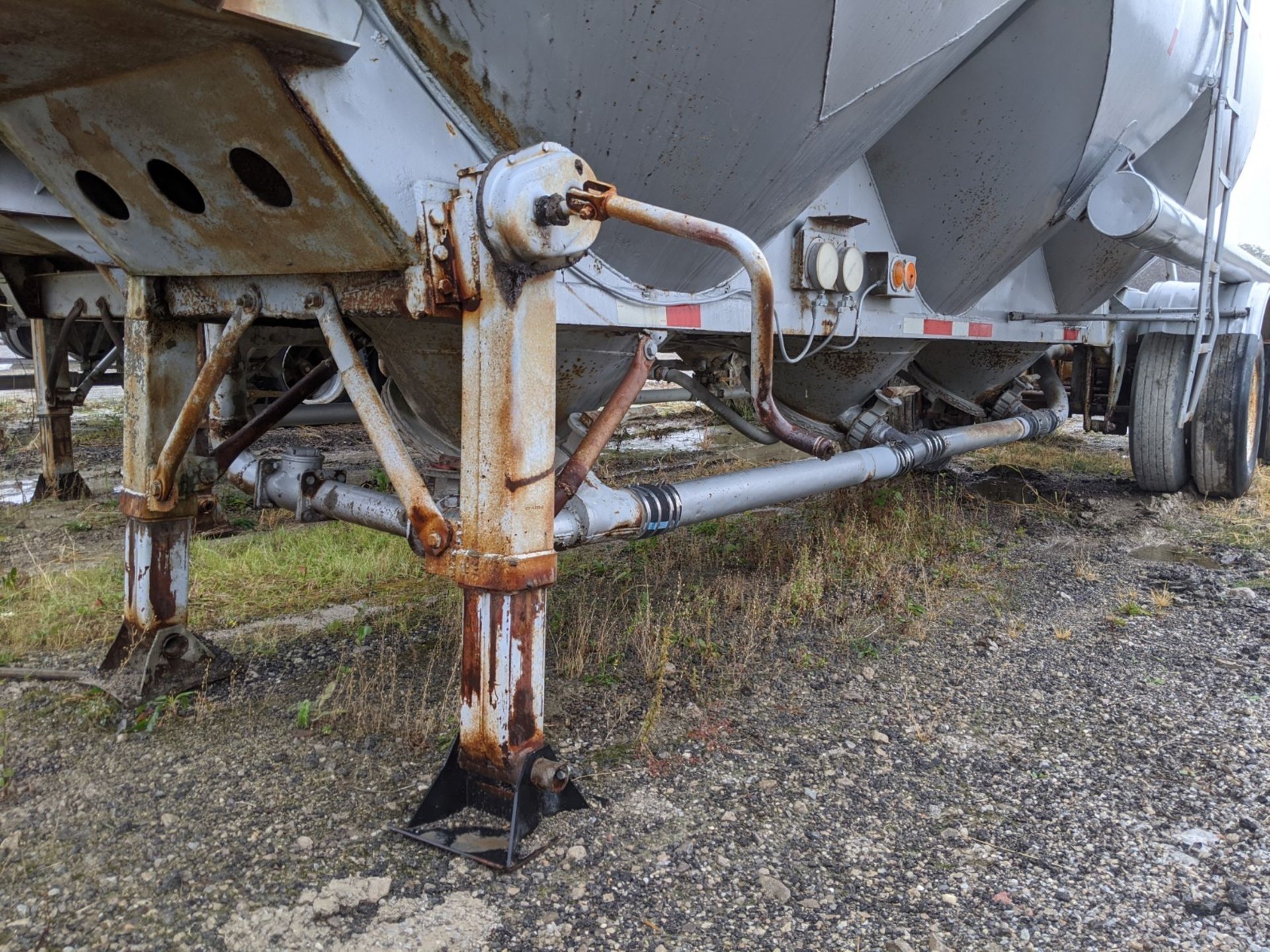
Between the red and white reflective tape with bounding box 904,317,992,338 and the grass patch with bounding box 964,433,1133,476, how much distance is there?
2789mm

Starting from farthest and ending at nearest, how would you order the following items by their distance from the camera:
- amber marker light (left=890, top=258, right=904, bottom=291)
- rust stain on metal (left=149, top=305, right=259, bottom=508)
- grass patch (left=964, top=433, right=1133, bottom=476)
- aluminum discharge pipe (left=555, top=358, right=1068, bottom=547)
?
grass patch (left=964, top=433, right=1133, bottom=476), amber marker light (left=890, top=258, right=904, bottom=291), aluminum discharge pipe (left=555, top=358, right=1068, bottom=547), rust stain on metal (left=149, top=305, right=259, bottom=508)

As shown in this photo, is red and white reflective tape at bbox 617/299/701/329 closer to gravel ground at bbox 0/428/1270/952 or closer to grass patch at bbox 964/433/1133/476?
gravel ground at bbox 0/428/1270/952

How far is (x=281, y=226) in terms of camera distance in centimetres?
233

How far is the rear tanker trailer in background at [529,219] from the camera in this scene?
206 centimetres

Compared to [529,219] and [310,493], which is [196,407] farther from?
[529,219]

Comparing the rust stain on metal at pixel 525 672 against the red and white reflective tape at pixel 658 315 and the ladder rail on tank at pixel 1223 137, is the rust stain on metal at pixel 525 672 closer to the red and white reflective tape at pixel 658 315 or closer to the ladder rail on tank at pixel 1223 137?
the red and white reflective tape at pixel 658 315

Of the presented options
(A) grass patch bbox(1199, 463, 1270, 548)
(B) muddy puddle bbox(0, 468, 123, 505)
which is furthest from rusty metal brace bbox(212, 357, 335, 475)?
(A) grass patch bbox(1199, 463, 1270, 548)

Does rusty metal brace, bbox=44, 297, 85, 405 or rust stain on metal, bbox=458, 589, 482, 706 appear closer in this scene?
rust stain on metal, bbox=458, 589, 482, 706

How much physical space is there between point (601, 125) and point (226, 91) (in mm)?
861

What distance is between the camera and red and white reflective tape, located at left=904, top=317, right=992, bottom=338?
4.18 m

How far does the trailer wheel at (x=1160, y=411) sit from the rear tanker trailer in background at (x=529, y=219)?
4.70 ft

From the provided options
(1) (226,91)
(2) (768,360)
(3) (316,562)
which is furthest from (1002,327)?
(1) (226,91)

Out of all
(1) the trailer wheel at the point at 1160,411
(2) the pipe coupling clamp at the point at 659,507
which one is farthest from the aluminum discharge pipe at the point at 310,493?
(1) the trailer wheel at the point at 1160,411

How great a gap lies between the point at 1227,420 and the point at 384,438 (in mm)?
5695
